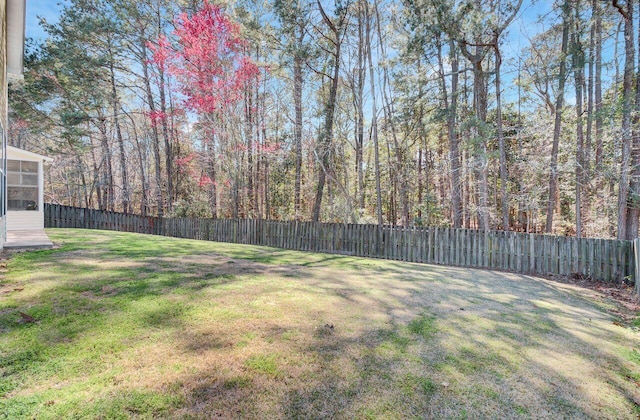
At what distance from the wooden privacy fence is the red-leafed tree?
4.10 m

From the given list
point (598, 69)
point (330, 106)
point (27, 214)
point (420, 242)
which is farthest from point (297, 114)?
point (598, 69)

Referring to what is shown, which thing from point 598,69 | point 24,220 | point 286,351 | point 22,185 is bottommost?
point 286,351

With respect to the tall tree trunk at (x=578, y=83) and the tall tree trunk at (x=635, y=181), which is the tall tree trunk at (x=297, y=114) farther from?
the tall tree trunk at (x=635, y=181)

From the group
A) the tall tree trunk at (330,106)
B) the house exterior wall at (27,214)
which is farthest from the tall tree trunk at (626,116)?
the house exterior wall at (27,214)

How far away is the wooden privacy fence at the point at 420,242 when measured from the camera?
6473 millimetres

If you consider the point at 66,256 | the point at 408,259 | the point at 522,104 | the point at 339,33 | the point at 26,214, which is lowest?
the point at 408,259

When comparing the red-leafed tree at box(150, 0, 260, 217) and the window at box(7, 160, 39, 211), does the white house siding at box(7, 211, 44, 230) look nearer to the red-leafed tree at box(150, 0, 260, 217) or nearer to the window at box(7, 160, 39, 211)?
the window at box(7, 160, 39, 211)

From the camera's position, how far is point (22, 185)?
8.88 m

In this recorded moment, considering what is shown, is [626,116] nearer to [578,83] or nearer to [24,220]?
[578,83]

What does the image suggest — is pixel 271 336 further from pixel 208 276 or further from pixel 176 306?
pixel 208 276

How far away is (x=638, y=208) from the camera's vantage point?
22.4 ft

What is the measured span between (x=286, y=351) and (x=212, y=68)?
12.6 meters

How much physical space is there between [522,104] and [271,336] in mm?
16115

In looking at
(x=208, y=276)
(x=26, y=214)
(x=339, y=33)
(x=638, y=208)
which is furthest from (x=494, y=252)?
(x=26, y=214)
